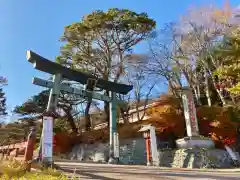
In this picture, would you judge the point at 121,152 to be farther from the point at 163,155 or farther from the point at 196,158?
the point at 196,158

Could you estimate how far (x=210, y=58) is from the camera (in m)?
20.1

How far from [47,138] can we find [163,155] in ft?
27.4

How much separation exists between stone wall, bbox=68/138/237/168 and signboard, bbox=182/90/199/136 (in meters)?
1.24

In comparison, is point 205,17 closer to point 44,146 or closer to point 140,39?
point 140,39

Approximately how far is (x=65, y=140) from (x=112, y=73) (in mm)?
6333

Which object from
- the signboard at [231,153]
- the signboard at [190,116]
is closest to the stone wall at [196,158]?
the signboard at [231,153]

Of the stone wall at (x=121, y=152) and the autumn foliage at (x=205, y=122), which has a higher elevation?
the autumn foliage at (x=205, y=122)

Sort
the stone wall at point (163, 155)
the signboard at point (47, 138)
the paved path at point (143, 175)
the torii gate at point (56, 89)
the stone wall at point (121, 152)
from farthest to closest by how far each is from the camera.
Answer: the stone wall at point (121, 152) < the stone wall at point (163, 155) < the torii gate at point (56, 89) < the signboard at point (47, 138) < the paved path at point (143, 175)

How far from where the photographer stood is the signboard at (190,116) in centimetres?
1523

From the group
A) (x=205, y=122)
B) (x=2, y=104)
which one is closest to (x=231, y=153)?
(x=205, y=122)

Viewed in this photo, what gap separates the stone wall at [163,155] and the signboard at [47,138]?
24.0 ft

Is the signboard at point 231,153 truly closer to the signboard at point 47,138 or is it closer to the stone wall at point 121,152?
the stone wall at point 121,152

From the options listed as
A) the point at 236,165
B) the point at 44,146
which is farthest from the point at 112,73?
the point at 44,146

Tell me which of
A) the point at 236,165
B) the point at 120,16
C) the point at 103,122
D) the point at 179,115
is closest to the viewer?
the point at 236,165
